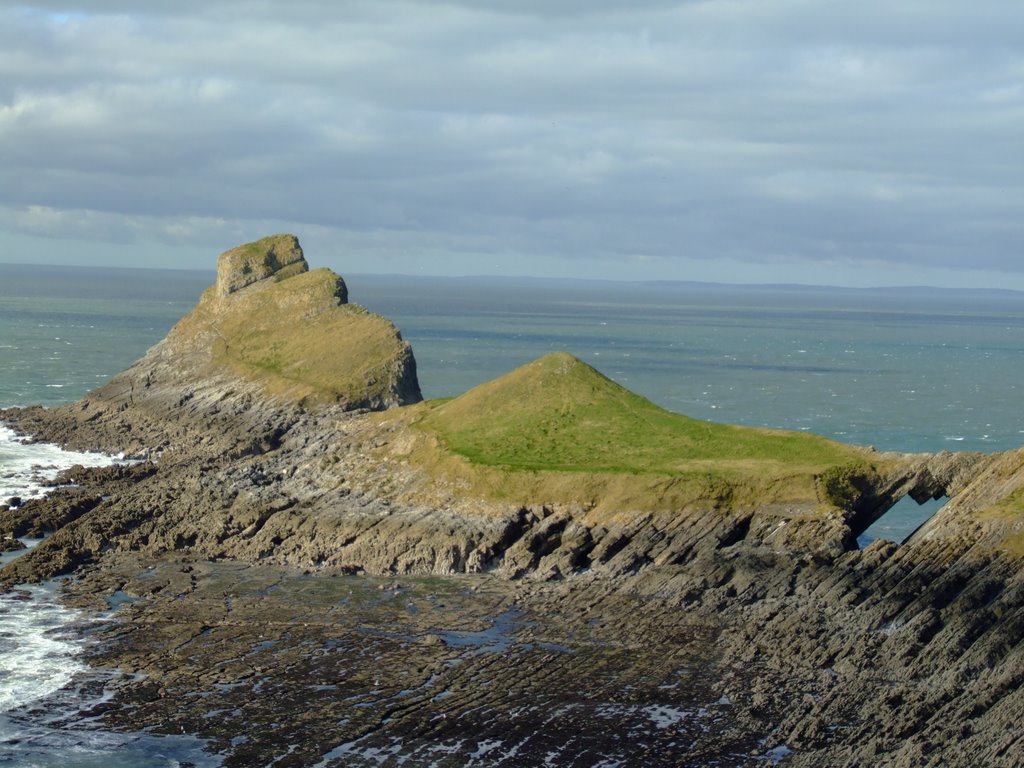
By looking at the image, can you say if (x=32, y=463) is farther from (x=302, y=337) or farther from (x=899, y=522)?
(x=899, y=522)

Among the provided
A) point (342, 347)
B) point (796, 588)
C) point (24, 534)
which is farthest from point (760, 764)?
point (342, 347)

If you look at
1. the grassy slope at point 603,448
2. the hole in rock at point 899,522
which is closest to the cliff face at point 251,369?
the grassy slope at point 603,448

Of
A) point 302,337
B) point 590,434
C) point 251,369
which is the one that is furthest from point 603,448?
point 302,337

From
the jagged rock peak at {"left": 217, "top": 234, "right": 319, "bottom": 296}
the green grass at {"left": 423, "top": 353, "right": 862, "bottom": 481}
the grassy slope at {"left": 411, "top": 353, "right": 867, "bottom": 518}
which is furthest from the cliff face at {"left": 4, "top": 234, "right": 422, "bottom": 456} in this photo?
the green grass at {"left": 423, "top": 353, "right": 862, "bottom": 481}

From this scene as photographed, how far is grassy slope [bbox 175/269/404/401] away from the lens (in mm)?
80688

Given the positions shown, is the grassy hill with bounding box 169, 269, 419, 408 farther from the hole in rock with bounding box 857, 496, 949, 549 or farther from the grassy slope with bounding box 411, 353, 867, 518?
the hole in rock with bounding box 857, 496, 949, 549

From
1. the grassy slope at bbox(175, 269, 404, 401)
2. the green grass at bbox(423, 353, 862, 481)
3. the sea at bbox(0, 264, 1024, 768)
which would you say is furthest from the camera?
the grassy slope at bbox(175, 269, 404, 401)

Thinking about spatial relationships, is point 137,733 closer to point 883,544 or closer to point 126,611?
point 126,611

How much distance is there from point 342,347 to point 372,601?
3813 cm

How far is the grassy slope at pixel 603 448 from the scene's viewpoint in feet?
178

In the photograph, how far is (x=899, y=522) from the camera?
64812 mm

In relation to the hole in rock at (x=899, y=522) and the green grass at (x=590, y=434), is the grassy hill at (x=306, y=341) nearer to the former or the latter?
the green grass at (x=590, y=434)

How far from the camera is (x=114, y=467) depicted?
7250 cm

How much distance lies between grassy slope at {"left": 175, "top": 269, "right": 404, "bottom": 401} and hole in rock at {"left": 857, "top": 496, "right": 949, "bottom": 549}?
30.5 meters
